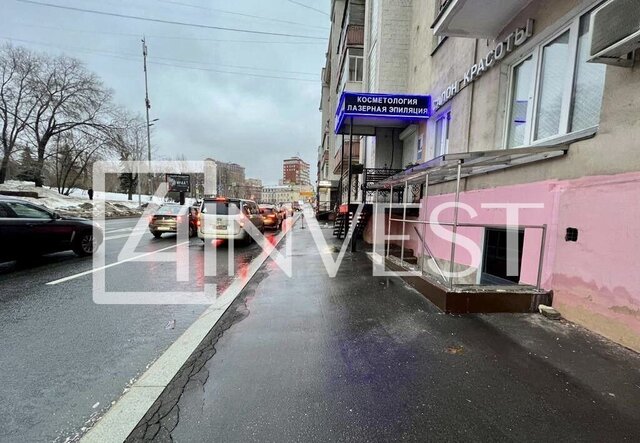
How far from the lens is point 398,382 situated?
111 inches

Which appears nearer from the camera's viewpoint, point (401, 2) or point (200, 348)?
point (200, 348)

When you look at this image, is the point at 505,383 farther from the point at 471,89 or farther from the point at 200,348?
the point at 471,89

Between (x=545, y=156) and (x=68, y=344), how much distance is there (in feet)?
21.8

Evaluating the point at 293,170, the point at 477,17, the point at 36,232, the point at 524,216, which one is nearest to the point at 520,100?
the point at 477,17

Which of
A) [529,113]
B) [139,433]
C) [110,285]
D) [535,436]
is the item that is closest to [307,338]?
[139,433]

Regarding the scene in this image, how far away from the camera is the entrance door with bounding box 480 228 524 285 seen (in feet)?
18.9

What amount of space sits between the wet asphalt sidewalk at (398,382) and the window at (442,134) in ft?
19.1

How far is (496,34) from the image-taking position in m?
6.23

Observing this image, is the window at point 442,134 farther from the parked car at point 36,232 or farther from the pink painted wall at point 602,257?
the parked car at point 36,232

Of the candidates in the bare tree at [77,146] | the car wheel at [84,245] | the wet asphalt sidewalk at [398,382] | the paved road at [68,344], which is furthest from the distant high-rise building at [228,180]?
the wet asphalt sidewalk at [398,382]

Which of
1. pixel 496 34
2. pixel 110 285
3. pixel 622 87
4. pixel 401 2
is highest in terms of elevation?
pixel 401 2

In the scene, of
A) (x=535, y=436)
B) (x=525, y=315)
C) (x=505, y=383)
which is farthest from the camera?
(x=525, y=315)

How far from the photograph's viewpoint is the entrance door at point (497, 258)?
5.77 m

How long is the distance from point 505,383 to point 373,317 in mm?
1897
